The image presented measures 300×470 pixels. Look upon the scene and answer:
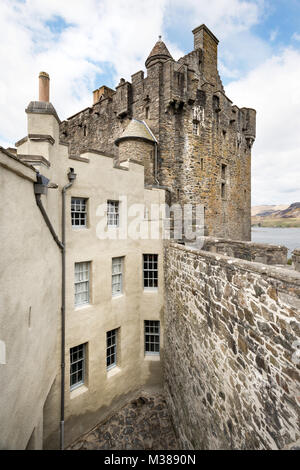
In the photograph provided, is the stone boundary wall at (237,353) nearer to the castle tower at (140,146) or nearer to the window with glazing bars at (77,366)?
the window with glazing bars at (77,366)

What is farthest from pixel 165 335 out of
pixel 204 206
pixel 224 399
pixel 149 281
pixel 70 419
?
pixel 204 206

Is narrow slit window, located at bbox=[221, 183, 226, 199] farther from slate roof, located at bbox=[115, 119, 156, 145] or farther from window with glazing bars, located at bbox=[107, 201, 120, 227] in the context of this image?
window with glazing bars, located at bbox=[107, 201, 120, 227]

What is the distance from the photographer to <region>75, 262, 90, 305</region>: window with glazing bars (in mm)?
8266

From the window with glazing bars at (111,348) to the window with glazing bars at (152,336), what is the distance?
1689 mm

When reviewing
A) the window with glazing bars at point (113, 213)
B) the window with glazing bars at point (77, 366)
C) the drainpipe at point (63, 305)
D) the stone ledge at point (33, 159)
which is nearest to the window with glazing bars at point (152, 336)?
the window with glazing bars at point (77, 366)

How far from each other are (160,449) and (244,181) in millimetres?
19746

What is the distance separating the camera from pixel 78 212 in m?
8.15

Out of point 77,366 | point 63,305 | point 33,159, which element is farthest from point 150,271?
point 33,159

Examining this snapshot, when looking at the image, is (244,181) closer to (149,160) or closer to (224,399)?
(149,160)

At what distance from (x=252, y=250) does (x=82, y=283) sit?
670 centimetres

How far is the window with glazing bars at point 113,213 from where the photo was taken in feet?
30.2

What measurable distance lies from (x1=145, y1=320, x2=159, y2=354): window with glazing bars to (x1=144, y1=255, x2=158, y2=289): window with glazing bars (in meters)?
1.88

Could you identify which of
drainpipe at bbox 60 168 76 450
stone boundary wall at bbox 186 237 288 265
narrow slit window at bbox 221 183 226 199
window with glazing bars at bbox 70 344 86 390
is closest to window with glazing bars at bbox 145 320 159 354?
window with glazing bars at bbox 70 344 86 390

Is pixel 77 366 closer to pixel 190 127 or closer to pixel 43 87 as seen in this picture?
pixel 43 87
